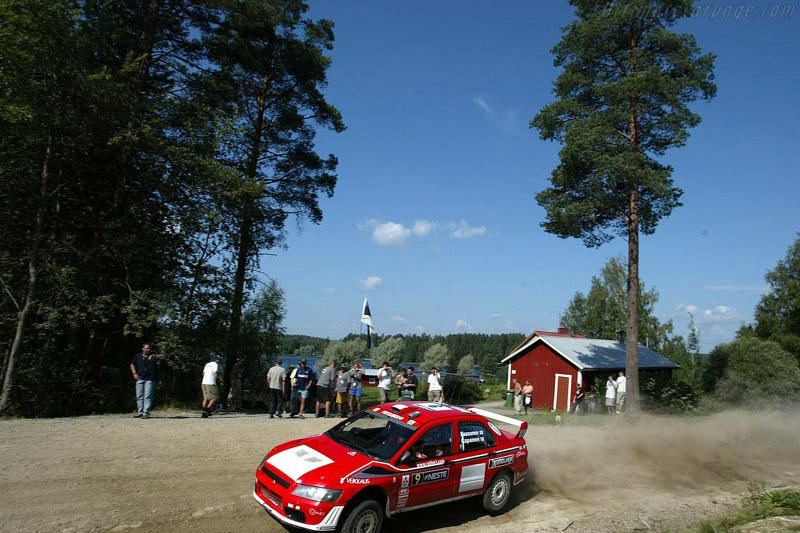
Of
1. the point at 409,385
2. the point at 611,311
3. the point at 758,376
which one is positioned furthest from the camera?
the point at 611,311

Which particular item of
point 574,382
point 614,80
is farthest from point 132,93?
point 574,382

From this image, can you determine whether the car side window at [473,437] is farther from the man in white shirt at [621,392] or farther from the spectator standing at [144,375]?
the man in white shirt at [621,392]

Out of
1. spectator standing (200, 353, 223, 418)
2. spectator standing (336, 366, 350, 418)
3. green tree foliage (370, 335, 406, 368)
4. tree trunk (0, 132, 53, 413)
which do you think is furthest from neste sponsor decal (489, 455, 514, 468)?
green tree foliage (370, 335, 406, 368)

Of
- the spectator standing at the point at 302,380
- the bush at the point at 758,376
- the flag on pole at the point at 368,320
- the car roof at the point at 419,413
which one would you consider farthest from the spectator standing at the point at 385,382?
the bush at the point at 758,376

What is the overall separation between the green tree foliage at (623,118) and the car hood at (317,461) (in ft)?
53.7

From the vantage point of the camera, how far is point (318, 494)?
5.75 m

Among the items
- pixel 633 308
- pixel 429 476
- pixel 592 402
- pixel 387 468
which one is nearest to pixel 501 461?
pixel 429 476

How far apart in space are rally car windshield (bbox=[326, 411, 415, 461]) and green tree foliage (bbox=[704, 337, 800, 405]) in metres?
27.5

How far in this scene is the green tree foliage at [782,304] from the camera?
135ft

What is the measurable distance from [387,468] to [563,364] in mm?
30103

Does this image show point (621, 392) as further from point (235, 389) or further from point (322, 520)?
point (322, 520)

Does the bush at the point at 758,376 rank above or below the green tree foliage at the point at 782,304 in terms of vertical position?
below

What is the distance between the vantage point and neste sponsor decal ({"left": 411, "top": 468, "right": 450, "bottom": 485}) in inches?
257

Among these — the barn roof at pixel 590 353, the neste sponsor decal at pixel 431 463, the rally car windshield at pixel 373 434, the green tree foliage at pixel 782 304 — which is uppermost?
the green tree foliage at pixel 782 304
